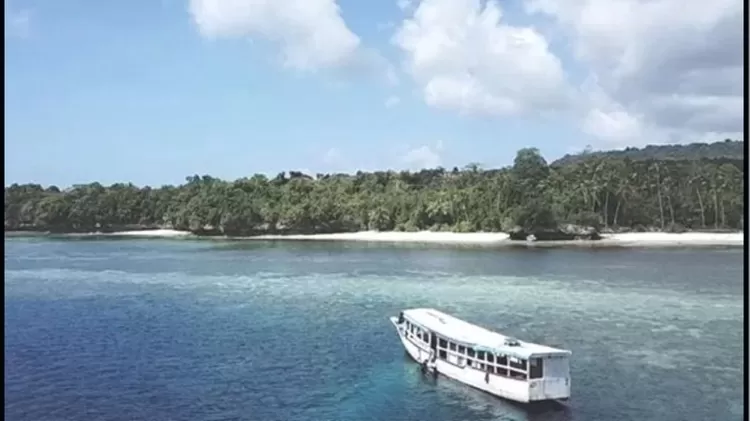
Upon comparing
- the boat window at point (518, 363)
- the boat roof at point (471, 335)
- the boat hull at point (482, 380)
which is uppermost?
the boat roof at point (471, 335)

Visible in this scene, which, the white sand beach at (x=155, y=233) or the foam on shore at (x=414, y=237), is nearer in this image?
the white sand beach at (x=155, y=233)

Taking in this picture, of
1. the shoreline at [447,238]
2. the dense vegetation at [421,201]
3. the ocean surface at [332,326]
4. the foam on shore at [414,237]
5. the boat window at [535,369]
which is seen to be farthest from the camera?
the foam on shore at [414,237]

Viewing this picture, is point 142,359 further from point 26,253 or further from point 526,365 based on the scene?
point 526,365

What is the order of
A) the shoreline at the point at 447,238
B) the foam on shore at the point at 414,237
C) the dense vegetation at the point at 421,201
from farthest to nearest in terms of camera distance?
1. the foam on shore at the point at 414,237
2. the shoreline at the point at 447,238
3. the dense vegetation at the point at 421,201

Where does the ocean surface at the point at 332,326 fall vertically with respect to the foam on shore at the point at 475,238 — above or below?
below

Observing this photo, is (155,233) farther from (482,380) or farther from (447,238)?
(482,380)

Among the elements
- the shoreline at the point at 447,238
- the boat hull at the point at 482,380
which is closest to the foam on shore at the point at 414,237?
the shoreline at the point at 447,238

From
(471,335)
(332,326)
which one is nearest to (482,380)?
(471,335)

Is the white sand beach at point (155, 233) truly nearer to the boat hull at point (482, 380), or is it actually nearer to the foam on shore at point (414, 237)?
the foam on shore at point (414, 237)
